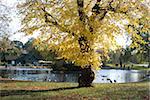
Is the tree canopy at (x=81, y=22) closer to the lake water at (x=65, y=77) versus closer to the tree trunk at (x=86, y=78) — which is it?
the tree trunk at (x=86, y=78)

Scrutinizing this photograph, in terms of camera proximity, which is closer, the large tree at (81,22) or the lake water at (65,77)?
the large tree at (81,22)

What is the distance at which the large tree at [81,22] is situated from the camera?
26250mm

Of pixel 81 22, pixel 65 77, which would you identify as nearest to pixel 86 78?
pixel 81 22

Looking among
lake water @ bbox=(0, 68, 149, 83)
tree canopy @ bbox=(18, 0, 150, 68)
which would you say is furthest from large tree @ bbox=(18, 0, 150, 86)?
lake water @ bbox=(0, 68, 149, 83)

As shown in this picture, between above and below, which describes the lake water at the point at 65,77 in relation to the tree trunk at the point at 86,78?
below

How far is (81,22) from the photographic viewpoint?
25.9 m

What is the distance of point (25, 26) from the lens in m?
27.4

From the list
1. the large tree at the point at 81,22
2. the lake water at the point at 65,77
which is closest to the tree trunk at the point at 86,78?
the large tree at the point at 81,22

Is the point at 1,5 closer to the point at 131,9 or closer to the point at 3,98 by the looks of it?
the point at 131,9

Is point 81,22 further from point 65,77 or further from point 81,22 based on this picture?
point 65,77

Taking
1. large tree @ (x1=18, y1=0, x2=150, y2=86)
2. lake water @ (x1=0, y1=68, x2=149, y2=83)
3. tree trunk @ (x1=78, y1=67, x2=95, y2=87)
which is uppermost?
large tree @ (x1=18, y1=0, x2=150, y2=86)

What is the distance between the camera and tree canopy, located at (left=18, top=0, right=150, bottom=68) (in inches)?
1034

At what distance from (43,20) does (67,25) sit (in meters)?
1.94

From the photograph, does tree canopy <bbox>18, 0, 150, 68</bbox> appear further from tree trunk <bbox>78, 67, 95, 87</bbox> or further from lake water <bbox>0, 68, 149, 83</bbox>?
lake water <bbox>0, 68, 149, 83</bbox>
